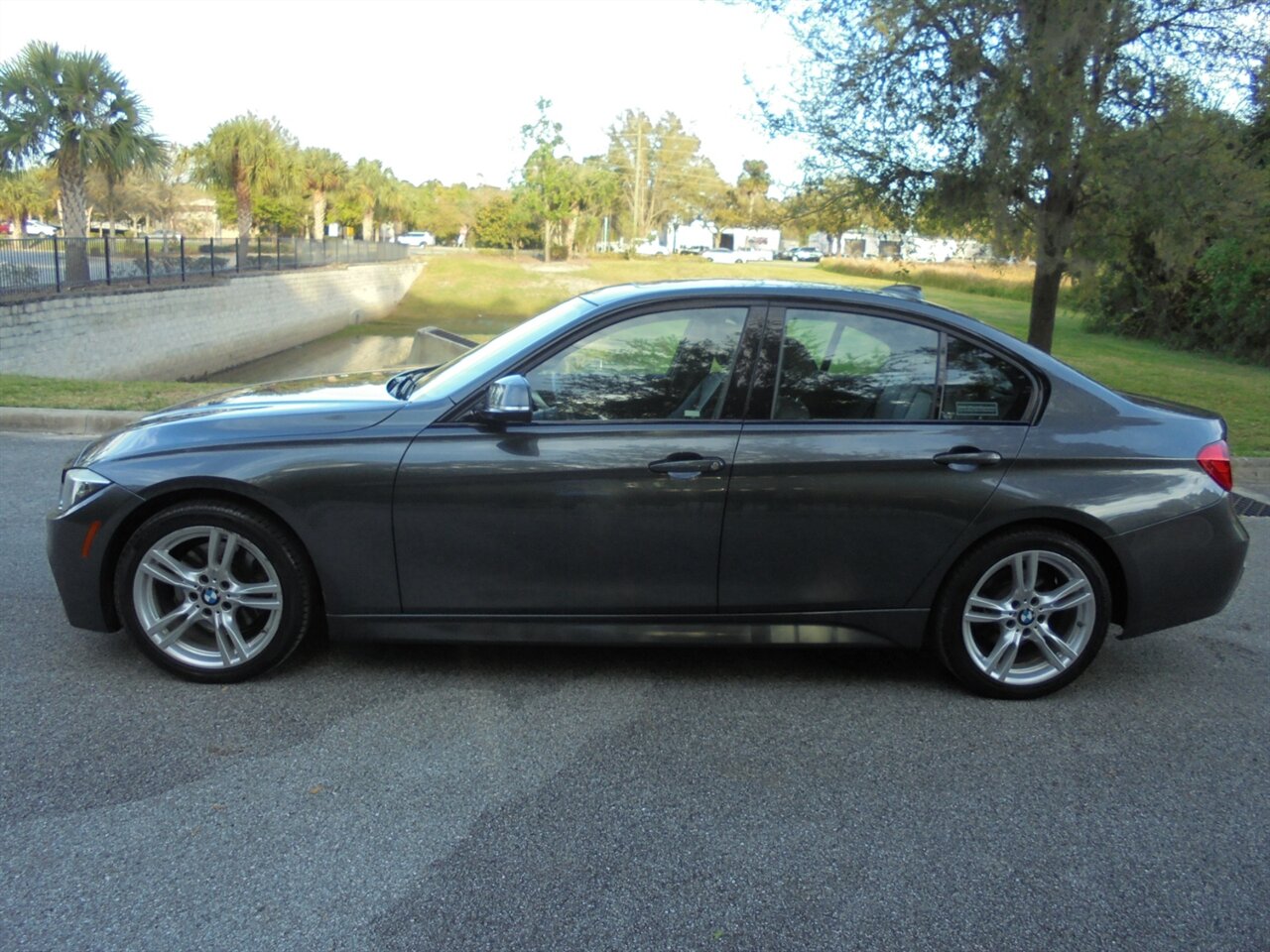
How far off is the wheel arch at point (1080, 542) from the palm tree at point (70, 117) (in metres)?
28.2

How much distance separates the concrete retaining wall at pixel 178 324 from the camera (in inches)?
858

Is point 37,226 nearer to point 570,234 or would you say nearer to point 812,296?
point 570,234

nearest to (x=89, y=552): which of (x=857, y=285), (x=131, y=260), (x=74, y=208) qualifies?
(x=857, y=285)

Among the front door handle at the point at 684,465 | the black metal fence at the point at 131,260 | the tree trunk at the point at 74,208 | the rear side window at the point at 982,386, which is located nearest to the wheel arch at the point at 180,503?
the front door handle at the point at 684,465

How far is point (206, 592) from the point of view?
4.31 metres

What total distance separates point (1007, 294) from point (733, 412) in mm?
40522

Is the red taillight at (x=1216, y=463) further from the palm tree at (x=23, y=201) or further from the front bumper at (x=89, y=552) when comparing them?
the palm tree at (x=23, y=201)

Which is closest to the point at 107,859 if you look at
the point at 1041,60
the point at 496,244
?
the point at 1041,60

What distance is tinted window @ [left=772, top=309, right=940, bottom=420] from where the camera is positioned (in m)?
4.47

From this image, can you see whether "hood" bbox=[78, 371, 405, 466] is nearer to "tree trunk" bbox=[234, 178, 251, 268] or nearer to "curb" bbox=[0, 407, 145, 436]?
"curb" bbox=[0, 407, 145, 436]

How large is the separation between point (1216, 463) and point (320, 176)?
212 ft

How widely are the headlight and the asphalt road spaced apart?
677 millimetres

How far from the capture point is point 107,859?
315 centimetres

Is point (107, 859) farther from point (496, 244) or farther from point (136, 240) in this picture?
point (496, 244)
